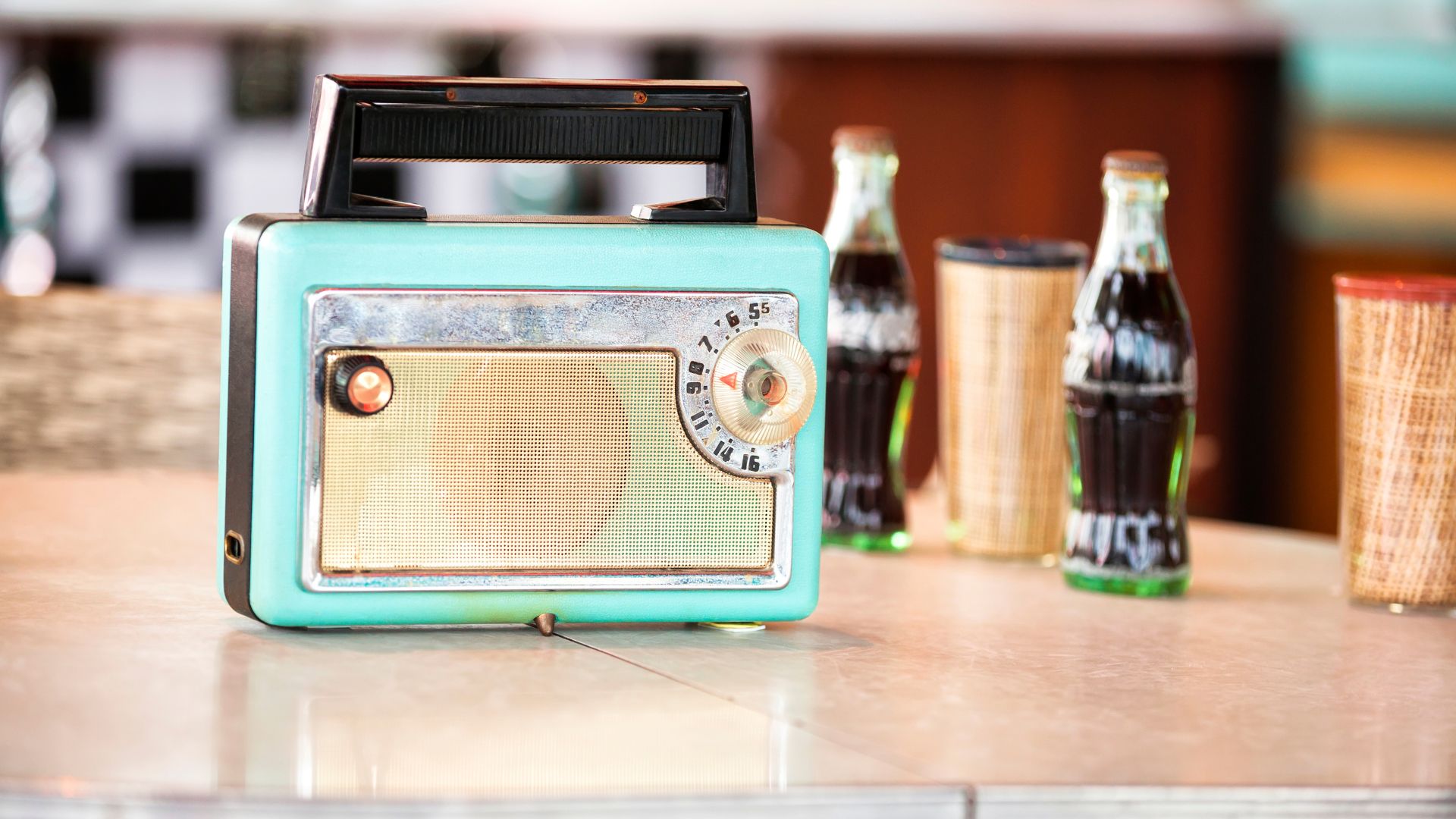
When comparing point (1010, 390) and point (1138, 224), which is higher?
point (1138, 224)

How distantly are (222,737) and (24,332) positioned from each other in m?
1.04

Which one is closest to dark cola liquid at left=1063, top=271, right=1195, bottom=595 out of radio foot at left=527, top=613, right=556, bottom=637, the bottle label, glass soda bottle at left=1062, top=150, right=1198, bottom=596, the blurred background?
glass soda bottle at left=1062, top=150, right=1198, bottom=596

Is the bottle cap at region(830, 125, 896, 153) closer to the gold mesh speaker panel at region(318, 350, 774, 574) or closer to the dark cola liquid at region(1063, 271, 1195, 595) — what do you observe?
the dark cola liquid at region(1063, 271, 1195, 595)

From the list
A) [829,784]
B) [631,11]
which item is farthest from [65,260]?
[829,784]

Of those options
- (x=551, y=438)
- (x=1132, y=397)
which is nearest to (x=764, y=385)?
(x=551, y=438)

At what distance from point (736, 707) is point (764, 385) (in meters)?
0.20

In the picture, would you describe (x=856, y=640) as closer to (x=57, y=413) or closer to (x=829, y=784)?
(x=829, y=784)

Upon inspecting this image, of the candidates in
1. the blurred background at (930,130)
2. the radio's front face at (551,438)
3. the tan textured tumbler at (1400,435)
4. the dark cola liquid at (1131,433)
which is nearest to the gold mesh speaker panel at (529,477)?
the radio's front face at (551,438)

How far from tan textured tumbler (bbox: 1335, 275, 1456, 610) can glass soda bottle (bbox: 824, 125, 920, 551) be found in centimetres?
28

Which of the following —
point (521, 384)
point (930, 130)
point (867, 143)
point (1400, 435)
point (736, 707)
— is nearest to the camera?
point (736, 707)

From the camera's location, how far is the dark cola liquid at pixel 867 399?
117 cm

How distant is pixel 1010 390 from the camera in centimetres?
117

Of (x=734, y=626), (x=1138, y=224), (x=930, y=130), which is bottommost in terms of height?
(x=734, y=626)

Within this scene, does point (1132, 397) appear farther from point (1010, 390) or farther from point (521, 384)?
point (521, 384)
